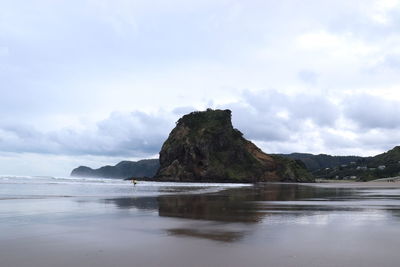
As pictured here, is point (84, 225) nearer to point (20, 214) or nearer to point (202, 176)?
point (20, 214)

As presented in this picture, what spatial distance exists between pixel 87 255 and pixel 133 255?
982 millimetres

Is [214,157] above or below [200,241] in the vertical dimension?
above

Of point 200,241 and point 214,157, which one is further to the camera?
point 214,157

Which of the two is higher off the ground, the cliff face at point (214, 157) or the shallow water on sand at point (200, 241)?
the cliff face at point (214, 157)

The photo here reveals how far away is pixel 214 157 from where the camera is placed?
132 m

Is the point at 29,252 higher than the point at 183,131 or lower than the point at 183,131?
lower

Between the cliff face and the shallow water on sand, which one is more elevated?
the cliff face

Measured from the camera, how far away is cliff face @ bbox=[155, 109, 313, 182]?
416ft

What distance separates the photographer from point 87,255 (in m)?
8.02

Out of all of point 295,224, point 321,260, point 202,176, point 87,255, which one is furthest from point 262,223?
point 202,176

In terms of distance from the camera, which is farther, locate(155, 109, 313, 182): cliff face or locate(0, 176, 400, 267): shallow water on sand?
locate(155, 109, 313, 182): cliff face

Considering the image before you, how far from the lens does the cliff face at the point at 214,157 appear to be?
126688mm

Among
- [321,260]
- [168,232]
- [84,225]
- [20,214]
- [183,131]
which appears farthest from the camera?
[183,131]

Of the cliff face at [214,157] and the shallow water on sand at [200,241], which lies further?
the cliff face at [214,157]
